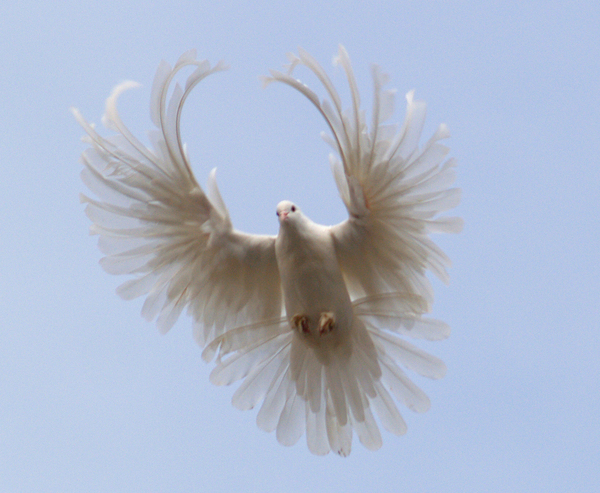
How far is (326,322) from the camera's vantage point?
498 centimetres

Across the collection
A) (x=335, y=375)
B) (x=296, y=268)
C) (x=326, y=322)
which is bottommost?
(x=335, y=375)

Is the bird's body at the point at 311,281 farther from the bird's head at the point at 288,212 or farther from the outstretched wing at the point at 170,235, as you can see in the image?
the outstretched wing at the point at 170,235

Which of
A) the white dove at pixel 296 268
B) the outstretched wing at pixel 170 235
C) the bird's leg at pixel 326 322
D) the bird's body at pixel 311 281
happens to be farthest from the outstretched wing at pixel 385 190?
the outstretched wing at pixel 170 235

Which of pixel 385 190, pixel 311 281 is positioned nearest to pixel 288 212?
pixel 311 281

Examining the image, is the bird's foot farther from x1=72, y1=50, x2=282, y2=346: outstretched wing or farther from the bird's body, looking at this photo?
x1=72, y1=50, x2=282, y2=346: outstretched wing

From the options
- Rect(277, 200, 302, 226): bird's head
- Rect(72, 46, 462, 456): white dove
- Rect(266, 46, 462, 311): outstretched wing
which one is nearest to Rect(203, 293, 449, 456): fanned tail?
Rect(72, 46, 462, 456): white dove

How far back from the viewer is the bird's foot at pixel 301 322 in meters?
5.05

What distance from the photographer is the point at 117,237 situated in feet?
17.1

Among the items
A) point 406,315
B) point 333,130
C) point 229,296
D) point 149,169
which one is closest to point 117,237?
point 149,169

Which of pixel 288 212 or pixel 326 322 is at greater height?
pixel 288 212

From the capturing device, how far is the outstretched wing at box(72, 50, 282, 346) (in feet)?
16.6

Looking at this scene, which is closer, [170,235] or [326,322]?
[326,322]

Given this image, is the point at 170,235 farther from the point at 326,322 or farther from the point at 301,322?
the point at 326,322

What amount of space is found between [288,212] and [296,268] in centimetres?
38
